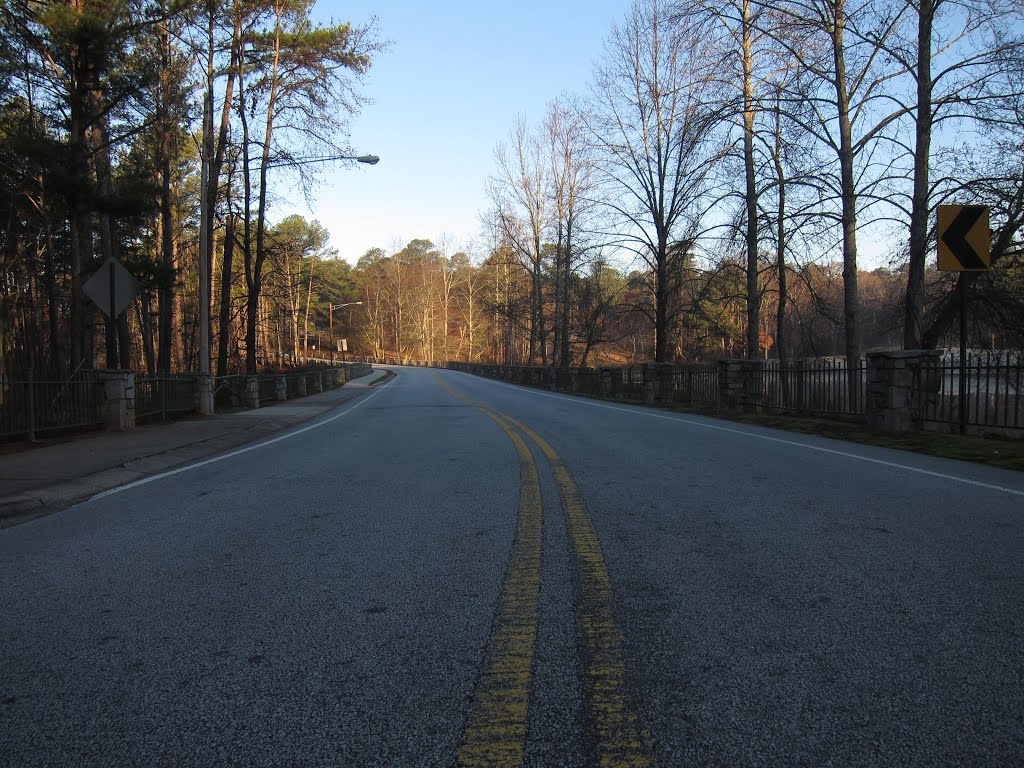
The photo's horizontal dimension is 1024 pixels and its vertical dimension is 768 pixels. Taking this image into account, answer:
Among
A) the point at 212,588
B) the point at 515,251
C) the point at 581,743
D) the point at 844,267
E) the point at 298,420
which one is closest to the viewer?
the point at 581,743

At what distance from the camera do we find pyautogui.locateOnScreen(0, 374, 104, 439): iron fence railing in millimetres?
10961

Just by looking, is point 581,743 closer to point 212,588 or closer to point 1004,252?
point 212,588

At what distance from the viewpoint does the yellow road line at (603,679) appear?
220cm

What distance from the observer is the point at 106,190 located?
18906mm

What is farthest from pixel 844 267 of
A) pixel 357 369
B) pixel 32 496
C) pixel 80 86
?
pixel 357 369

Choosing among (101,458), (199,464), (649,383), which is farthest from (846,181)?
(101,458)

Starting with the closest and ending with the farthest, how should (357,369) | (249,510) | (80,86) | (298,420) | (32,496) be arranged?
(249,510)
(32,496)
(80,86)
(298,420)
(357,369)

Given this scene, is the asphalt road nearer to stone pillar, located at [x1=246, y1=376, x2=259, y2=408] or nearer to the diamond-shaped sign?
the diamond-shaped sign

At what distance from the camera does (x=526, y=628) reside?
318 centimetres

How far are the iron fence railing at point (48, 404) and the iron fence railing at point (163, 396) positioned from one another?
1.41 meters

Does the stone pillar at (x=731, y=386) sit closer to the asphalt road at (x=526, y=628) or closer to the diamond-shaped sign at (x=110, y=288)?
the asphalt road at (x=526, y=628)

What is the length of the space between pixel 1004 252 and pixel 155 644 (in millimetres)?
16372

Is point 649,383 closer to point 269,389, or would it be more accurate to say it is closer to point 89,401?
point 269,389

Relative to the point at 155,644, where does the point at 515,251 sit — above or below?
above
